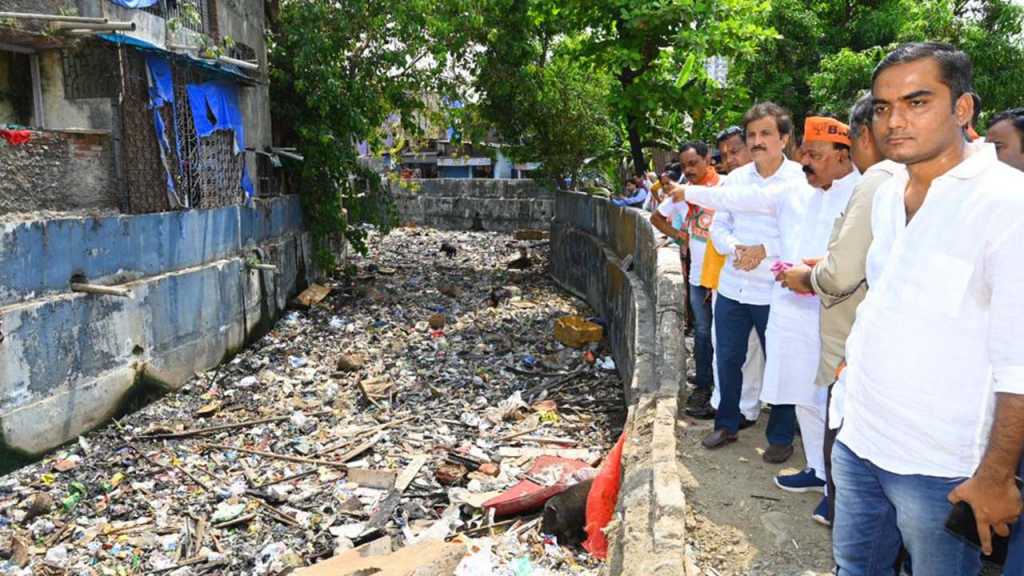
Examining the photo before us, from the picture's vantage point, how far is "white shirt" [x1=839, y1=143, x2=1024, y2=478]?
169cm

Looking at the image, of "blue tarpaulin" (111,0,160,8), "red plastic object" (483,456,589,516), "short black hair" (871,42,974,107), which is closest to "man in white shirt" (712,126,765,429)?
"red plastic object" (483,456,589,516)

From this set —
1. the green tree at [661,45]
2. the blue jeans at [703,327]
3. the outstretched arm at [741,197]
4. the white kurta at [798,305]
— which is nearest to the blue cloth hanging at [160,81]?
the green tree at [661,45]

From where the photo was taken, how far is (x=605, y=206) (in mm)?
11734

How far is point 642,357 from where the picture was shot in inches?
231

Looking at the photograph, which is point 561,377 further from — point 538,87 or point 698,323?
point 538,87

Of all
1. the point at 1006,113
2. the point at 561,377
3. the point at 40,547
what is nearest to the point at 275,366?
the point at 561,377

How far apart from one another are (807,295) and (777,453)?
3.25ft

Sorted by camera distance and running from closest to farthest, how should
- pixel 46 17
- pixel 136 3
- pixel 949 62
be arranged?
pixel 949 62
pixel 46 17
pixel 136 3

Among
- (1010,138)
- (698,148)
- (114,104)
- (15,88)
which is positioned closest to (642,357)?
(698,148)

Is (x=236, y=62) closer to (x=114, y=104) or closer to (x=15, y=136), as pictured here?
(x=114, y=104)

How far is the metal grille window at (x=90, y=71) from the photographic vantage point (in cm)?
716

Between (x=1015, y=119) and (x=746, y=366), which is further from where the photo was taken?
(x=746, y=366)

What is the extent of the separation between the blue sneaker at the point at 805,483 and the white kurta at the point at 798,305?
0.37 m

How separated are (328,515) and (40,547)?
1817mm
